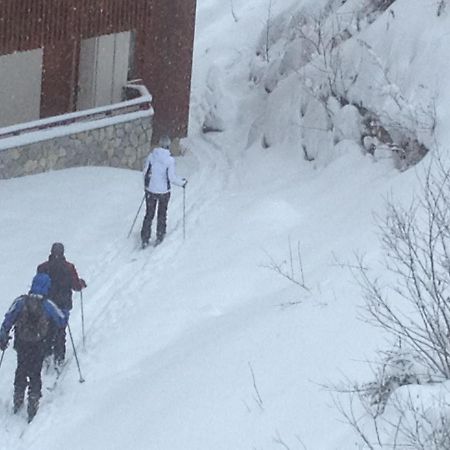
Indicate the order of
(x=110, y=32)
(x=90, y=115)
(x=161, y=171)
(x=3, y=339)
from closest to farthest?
(x=3, y=339) → (x=161, y=171) → (x=90, y=115) → (x=110, y=32)

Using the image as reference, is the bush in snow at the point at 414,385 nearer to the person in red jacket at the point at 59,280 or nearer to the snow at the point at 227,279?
the snow at the point at 227,279

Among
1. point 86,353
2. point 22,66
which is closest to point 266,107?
point 22,66

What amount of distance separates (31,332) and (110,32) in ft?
35.0

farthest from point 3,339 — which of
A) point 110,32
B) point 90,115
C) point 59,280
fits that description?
point 110,32

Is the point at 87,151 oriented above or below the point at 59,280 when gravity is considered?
above

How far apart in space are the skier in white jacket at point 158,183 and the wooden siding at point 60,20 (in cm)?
397

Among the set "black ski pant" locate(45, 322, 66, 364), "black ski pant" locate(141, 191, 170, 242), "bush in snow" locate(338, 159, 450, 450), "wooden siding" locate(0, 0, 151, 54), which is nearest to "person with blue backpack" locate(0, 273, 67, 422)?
"black ski pant" locate(45, 322, 66, 364)

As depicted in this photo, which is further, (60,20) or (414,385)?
(60,20)

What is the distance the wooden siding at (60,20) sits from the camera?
1825 cm

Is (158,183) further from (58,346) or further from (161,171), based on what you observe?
(58,346)

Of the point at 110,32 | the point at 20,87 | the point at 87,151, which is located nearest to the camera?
the point at 87,151

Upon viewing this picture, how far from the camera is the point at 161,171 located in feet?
51.4

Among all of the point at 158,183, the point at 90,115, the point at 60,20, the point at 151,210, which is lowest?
the point at 151,210

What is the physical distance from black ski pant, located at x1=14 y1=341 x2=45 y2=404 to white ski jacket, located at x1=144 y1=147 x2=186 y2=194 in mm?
5104
